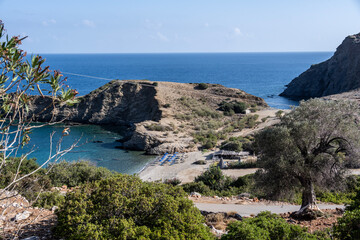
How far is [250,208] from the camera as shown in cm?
1647

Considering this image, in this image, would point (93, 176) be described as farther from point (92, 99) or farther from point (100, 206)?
point (92, 99)

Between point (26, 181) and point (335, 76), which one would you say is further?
→ point (335, 76)

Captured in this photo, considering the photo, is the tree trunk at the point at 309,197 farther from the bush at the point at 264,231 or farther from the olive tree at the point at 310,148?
the bush at the point at 264,231

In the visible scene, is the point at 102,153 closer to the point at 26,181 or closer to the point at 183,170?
the point at 183,170

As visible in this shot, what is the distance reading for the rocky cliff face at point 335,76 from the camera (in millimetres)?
71750

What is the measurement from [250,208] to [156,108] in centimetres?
3711

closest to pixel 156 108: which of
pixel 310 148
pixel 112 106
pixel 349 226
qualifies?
pixel 112 106

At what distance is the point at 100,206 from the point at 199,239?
9.36 ft

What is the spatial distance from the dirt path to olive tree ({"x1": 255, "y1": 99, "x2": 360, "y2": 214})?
224 cm

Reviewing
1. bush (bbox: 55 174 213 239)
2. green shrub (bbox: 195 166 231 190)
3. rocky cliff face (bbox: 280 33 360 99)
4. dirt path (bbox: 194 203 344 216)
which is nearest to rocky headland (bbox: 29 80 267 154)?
green shrub (bbox: 195 166 231 190)

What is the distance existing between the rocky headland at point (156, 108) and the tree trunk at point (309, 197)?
28.3m

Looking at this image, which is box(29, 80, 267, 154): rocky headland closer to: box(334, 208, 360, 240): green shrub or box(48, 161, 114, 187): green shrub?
box(48, 161, 114, 187): green shrub

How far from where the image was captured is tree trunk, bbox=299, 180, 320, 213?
44.9 feet

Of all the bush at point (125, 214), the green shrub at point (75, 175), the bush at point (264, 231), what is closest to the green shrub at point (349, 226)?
the bush at point (264, 231)
